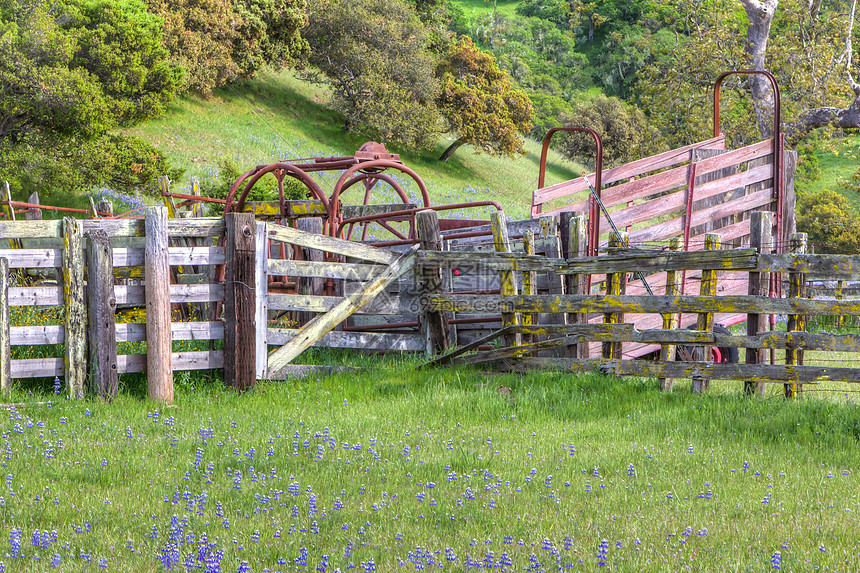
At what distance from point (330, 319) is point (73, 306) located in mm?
2468

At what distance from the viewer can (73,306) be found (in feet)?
23.0

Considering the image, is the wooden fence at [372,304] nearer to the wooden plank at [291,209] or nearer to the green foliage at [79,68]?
the wooden plank at [291,209]

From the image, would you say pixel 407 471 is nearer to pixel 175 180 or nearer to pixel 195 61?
pixel 175 180

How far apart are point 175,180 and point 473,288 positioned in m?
14.9

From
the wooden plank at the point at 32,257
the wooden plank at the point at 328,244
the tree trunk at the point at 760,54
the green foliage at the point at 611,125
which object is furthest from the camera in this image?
the green foliage at the point at 611,125

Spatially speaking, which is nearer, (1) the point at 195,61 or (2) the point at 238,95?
(1) the point at 195,61

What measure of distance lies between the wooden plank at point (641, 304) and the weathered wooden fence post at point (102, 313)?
10.9 feet

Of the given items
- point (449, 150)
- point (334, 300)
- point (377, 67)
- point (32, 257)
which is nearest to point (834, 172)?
point (449, 150)

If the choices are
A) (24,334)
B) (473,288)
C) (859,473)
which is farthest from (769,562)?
(24,334)

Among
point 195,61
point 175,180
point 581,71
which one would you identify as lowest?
point 175,180

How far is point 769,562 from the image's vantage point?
12.0 feet

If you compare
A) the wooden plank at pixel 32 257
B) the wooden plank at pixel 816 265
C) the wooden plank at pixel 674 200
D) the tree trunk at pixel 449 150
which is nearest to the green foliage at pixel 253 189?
the wooden plank at pixel 674 200

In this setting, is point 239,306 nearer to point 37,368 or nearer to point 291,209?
point 37,368

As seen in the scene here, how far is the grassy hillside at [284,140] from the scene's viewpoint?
95.3 ft
